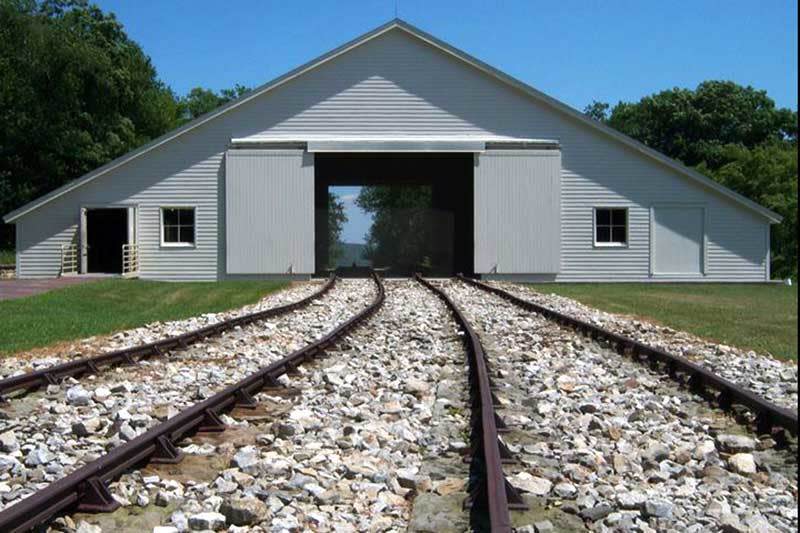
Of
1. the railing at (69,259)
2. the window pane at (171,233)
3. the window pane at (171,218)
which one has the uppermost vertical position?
the window pane at (171,218)

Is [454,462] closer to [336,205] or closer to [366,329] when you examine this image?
[366,329]

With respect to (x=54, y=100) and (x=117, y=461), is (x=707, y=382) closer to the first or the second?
(x=117, y=461)

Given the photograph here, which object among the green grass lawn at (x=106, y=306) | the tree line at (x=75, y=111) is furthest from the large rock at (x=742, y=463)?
the tree line at (x=75, y=111)

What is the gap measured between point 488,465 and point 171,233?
996 inches

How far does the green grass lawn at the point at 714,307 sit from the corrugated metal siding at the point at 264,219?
287 inches

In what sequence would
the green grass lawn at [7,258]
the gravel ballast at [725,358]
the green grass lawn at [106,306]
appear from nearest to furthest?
1. the gravel ballast at [725,358]
2. the green grass lawn at [106,306]
3. the green grass lawn at [7,258]

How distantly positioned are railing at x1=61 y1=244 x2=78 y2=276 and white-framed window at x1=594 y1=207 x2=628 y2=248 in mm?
16226

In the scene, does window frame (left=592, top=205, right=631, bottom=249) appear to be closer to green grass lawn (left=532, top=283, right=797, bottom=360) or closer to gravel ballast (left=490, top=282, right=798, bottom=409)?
green grass lawn (left=532, top=283, right=797, bottom=360)

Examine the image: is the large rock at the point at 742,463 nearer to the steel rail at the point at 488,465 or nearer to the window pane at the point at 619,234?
the steel rail at the point at 488,465

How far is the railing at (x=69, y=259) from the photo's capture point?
2825 cm

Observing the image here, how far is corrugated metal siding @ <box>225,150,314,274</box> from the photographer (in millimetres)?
28047

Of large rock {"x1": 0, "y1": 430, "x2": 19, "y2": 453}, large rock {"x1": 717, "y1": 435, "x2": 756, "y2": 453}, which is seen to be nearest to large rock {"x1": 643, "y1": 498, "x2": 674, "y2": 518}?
large rock {"x1": 717, "y1": 435, "x2": 756, "y2": 453}

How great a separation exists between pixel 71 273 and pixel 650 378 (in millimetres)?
23556

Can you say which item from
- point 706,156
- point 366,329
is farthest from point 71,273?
point 706,156
